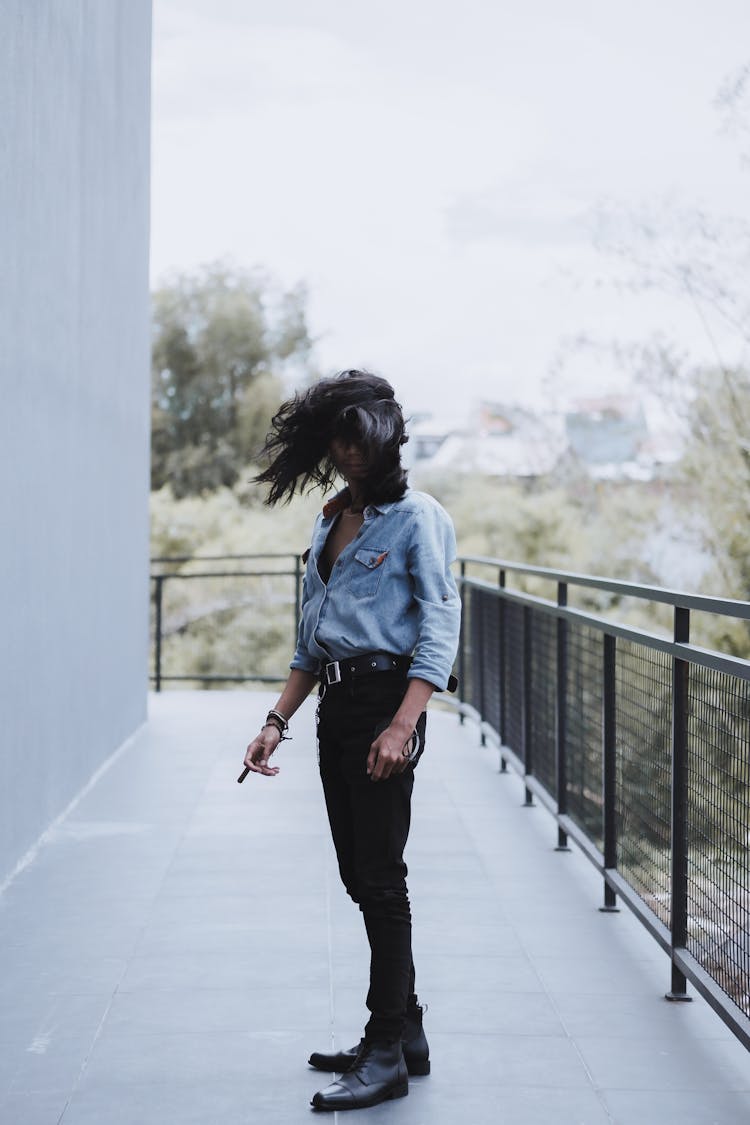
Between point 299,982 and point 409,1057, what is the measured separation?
692mm

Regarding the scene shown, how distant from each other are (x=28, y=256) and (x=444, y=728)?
4.61 m

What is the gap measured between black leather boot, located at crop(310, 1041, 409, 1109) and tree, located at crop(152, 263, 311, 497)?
32.2 meters

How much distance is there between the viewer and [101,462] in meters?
6.89

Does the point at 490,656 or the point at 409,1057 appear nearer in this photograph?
the point at 409,1057

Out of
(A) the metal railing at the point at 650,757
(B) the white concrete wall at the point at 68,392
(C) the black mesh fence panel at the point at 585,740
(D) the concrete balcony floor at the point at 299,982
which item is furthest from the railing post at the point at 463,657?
(C) the black mesh fence panel at the point at 585,740

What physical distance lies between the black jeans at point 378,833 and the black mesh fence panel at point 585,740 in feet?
7.29

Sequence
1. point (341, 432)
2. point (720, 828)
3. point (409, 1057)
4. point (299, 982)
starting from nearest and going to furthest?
point (341, 432), point (409, 1057), point (720, 828), point (299, 982)

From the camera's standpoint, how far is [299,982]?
3689 millimetres

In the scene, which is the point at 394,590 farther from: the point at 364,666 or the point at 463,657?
the point at 463,657

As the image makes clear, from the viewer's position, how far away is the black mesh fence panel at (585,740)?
16.9 feet

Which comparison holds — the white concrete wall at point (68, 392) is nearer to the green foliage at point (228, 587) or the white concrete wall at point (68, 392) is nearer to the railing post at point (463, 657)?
the railing post at point (463, 657)

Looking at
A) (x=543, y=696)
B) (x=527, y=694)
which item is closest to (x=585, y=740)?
(x=543, y=696)

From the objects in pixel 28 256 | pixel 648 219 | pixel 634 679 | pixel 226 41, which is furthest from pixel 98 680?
pixel 226 41

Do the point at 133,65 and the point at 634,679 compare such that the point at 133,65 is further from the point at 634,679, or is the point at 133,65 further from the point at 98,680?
the point at 634,679
